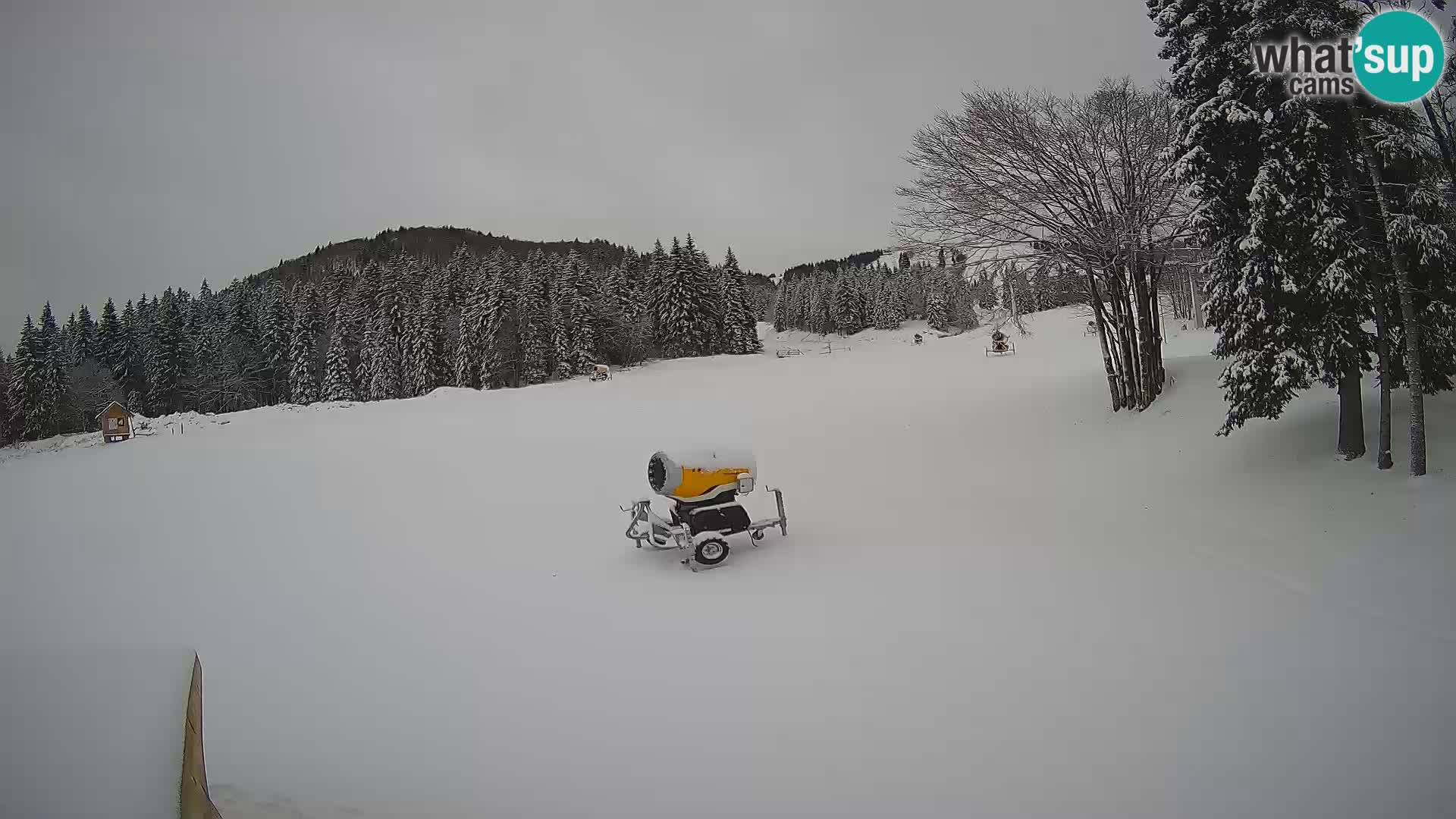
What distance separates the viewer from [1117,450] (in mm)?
11016

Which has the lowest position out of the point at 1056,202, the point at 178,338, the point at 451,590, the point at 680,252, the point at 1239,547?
the point at 1239,547

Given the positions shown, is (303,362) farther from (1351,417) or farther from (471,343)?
(1351,417)

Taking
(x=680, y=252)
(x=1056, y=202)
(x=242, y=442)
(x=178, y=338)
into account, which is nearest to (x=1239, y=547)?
(x=1056, y=202)

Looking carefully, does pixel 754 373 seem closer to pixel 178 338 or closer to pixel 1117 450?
pixel 1117 450

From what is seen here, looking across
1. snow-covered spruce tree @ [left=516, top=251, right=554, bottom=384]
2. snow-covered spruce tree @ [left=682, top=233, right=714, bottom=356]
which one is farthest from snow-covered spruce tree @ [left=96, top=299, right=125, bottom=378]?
snow-covered spruce tree @ [left=682, top=233, right=714, bottom=356]

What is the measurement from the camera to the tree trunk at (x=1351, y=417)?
7.61 metres

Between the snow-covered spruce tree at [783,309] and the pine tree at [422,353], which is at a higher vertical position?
the snow-covered spruce tree at [783,309]

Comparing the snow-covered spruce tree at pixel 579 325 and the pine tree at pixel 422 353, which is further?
the pine tree at pixel 422 353

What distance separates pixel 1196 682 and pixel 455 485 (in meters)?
13.1

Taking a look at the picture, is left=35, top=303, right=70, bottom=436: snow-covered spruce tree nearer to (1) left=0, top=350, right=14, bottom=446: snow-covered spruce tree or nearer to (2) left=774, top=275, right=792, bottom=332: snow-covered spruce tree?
(1) left=0, top=350, right=14, bottom=446: snow-covered spruce tree

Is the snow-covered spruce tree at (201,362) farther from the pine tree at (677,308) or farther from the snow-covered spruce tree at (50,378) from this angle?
the snow-covered spruce tree at (50,378)

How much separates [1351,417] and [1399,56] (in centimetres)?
436

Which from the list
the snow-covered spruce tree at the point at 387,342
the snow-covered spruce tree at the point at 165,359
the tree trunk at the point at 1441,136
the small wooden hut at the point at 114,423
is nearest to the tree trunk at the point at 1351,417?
the tree trunk at the point at 1441,136

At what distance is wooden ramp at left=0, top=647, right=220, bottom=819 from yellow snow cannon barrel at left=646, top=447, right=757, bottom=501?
5174 mm
